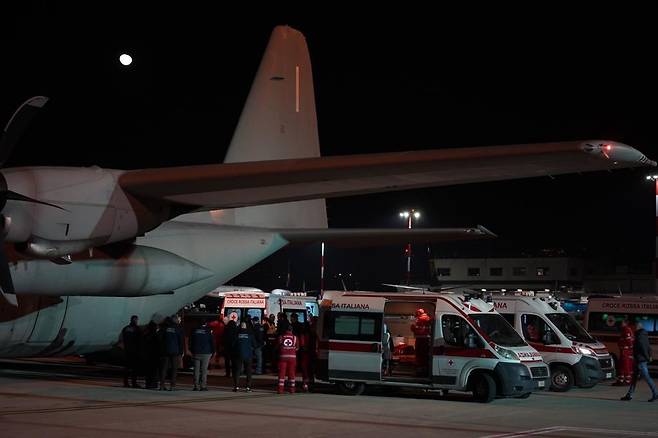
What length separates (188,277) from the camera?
14.9 meters

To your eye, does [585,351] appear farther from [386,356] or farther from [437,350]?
[386,356]

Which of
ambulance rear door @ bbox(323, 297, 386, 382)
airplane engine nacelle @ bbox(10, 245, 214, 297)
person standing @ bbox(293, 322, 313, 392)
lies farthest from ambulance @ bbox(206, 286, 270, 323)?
airplane engine nacelle @ bbox(10, 245, 214, 297)

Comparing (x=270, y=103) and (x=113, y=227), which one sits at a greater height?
(x=270, y=103)

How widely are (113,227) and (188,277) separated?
2830mm

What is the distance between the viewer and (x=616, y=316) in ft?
75.9

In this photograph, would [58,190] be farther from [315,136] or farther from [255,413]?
[315,136]

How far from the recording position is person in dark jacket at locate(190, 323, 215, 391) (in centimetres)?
1600

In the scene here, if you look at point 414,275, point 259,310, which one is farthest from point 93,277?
point 414,275

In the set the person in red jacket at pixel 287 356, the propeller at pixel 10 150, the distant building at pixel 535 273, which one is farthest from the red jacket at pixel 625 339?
the distant building at pixel 535 273

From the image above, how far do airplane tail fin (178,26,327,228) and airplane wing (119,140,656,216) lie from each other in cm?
534

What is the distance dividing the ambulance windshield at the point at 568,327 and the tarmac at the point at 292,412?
125 cm

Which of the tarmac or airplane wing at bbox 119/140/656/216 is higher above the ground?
airplane wing at bbox 119/140/656/216

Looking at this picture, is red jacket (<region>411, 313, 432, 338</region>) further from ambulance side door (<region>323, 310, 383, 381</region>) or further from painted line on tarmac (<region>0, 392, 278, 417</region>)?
painted line on tarmac (<region>0, 392, 278, 417</region>)

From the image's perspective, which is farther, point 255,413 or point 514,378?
point 514,378
